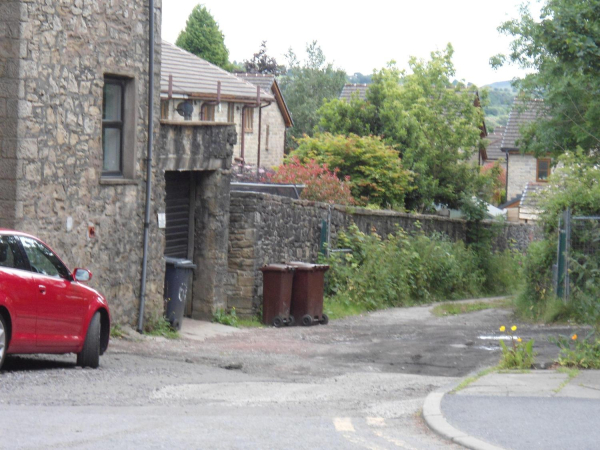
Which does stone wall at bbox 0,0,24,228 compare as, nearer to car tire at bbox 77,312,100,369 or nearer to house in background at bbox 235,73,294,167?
car tire at bbox 77,312,100,369

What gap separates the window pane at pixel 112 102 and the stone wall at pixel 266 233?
3.94 metres

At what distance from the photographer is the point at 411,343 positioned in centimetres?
1518

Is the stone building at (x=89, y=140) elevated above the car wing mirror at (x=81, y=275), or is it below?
above

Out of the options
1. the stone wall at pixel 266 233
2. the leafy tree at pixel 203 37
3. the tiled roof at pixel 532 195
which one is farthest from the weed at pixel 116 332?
the leafy tree at pixel 203 37

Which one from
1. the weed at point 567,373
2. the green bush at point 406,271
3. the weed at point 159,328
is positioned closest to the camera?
the weed at point 567,373

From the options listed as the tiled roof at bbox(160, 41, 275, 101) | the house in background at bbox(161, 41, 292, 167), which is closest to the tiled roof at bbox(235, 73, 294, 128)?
the house in background at bbox(161, 41, 292, 167)

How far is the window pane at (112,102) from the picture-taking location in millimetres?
14898

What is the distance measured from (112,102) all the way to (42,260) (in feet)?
16.7

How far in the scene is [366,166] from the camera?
98.1 ft

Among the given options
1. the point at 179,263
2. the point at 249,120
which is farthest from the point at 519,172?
the point at 179,263

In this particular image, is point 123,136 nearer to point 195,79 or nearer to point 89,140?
point 89,140

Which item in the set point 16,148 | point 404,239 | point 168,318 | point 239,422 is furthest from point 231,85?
point 239,422

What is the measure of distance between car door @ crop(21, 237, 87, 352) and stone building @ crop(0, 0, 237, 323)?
2278 millimetres

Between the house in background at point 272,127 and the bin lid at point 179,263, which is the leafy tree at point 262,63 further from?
the bin lid at point 179,263
